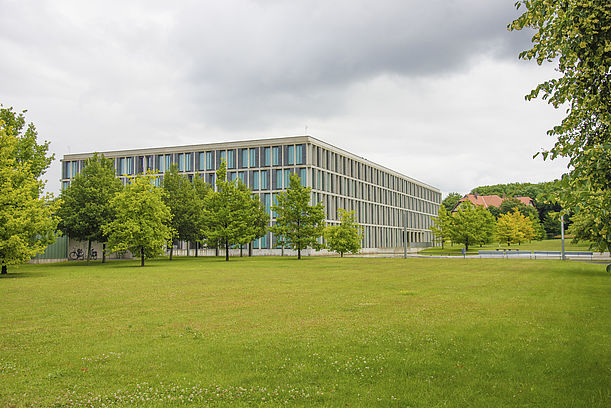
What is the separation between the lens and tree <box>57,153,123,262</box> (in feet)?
184

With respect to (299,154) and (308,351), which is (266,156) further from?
(308,351)

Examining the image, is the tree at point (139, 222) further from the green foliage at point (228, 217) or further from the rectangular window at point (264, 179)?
the rectangular window at point (264, 179)

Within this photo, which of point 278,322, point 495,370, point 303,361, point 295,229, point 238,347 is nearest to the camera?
point 495,370

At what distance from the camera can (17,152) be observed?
1684 inches

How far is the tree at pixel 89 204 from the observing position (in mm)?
56000

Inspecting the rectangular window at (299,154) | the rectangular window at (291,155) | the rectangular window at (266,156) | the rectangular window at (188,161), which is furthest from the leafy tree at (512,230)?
the rectangular window at (188,161)

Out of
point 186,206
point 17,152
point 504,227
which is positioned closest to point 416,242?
point 504,227

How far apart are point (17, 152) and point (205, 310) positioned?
3561cm

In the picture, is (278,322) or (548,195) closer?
(548,195)

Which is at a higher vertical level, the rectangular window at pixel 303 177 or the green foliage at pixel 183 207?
the rectangular window at pixel 303 177

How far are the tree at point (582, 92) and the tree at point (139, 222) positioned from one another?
46218 mm

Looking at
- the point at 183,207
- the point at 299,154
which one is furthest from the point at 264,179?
the point at 183,207

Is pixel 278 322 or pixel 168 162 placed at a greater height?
pixel 168 162

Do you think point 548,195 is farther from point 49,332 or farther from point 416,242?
point 416,242
